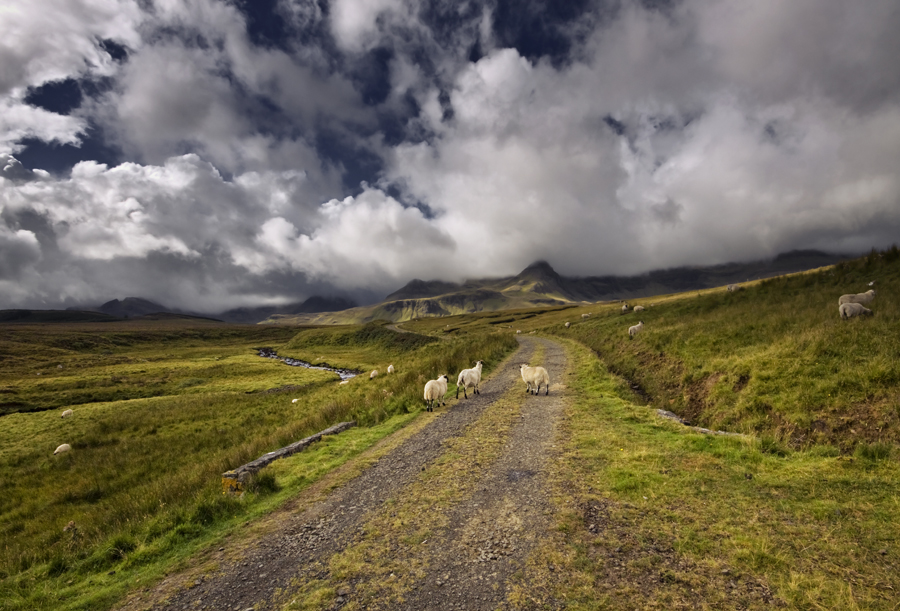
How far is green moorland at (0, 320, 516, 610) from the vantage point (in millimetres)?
8008

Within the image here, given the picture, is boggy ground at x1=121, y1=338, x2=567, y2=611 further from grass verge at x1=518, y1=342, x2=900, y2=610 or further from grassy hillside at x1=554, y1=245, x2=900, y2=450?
grassy hillside at x1=554, y1=245, x2=900, y2=450

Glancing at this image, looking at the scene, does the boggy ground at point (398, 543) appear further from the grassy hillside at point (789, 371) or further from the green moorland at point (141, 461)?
the grassy hillside at point (789, 371)

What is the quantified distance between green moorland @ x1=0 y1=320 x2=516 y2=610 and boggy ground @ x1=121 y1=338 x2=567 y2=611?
1501mm

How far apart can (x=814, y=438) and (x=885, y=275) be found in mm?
24977

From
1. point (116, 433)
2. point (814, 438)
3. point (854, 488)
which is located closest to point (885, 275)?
point (814, 438)

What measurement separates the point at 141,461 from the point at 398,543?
2362 cm

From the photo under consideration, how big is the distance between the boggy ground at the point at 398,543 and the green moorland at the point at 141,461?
150 cm

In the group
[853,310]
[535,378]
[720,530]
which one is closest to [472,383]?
[535,378]

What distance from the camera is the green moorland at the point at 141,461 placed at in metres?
8.01

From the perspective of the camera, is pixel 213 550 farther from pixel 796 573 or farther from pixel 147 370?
pixel 147 370

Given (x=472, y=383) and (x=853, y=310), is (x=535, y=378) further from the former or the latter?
(x=853, y=310)

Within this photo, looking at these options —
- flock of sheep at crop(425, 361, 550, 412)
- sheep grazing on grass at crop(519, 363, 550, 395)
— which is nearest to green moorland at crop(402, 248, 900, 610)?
sheep grazing on grass at crop(519, 363, 550, 395)

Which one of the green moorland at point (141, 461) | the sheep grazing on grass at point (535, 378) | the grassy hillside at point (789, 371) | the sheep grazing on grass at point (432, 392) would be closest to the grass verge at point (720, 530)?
the grassy hillside at point (789, 371)

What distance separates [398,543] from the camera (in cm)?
696
